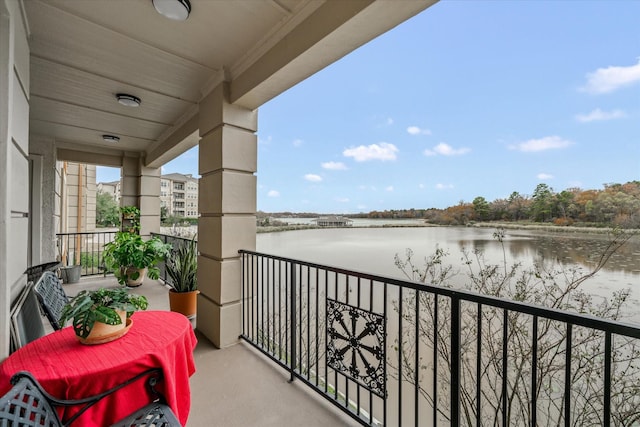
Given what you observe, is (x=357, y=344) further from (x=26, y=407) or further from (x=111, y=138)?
(x=111, y=138)

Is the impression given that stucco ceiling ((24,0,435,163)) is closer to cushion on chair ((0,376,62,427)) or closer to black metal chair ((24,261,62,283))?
black metal chair ((24,261,62,283))

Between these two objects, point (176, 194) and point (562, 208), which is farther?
point (176, 194)

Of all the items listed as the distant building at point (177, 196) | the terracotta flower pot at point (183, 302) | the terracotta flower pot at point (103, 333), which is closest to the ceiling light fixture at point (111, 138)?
the distant building at point (177, 196)

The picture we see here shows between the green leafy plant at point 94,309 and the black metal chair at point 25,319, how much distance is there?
13.2 inches

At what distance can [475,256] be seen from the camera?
2.80 meters

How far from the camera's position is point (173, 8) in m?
1.78

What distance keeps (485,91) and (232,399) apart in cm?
381

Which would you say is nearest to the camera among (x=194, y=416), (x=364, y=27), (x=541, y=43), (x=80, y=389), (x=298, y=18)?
(x=80, y=389)

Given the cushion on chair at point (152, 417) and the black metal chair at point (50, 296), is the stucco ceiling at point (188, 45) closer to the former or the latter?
the black metal chair at point (50, 296)

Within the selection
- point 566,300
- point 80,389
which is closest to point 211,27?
point 80,389

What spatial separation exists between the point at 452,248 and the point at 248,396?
235 centimetres

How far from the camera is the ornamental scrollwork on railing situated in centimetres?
166

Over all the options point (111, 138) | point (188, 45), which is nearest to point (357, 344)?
point (188, 45)

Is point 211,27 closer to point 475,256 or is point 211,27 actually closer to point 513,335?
point 475,256
